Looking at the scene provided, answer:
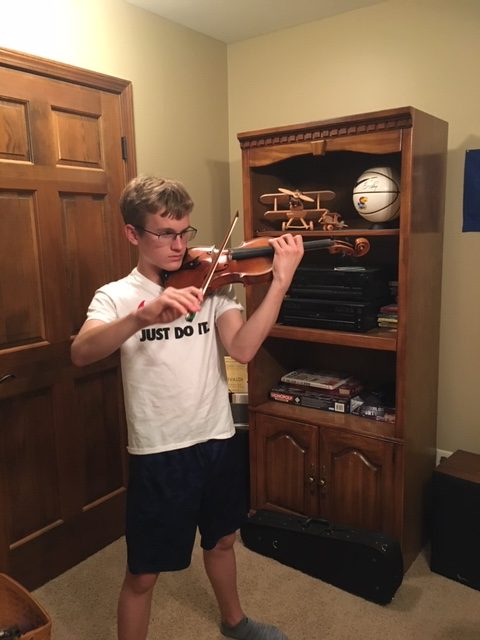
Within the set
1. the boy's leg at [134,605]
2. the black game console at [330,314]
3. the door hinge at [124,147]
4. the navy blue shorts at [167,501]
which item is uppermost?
the door hinge at [124,147]

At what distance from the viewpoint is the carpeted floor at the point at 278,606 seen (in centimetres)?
190

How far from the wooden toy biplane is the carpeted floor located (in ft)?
4.64

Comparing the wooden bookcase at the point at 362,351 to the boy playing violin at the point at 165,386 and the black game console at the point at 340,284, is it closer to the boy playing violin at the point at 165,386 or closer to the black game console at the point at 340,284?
the black game console at the point at 340,284

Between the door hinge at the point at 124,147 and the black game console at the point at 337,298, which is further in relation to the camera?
the door hinge at the point at 124,147

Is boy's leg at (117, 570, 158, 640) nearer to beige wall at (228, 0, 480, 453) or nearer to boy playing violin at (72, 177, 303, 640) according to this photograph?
boy playing violin at (72, 177, 303, 640)

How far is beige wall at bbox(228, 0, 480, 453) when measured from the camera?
2232 millimetres

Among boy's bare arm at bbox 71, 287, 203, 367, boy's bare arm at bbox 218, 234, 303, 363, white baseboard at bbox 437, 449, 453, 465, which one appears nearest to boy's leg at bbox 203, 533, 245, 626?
boy's bare arm at bbox 218, 234, 303, 363

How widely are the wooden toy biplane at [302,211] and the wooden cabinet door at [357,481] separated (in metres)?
0.86

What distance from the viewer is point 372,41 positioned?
7.95ft

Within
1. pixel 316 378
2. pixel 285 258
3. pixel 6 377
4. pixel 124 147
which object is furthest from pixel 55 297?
pixel 316 378

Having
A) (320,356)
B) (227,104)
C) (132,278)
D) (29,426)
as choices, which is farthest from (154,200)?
(227,104)

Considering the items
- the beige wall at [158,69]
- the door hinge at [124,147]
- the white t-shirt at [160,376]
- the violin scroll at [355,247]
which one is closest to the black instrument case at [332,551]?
the white t-shirt at [160,376]

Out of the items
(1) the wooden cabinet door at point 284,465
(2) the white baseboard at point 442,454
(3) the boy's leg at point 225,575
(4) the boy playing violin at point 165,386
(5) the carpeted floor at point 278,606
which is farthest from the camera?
(2) the white baseboard at point 442,454

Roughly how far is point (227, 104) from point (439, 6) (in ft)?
3.77
